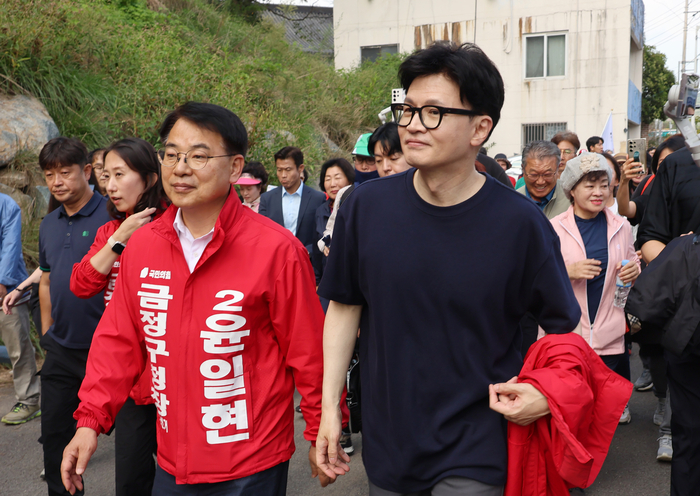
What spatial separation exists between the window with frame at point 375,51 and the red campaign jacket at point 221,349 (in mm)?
24774

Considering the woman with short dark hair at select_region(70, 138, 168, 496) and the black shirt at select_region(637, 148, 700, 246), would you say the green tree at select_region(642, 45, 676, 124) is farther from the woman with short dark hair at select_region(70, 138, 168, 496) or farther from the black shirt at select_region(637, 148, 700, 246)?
the woman with short dark hair at select_region(70, 138, 168, 496)

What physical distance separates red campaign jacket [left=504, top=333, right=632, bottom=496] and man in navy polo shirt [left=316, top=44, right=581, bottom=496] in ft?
0.17

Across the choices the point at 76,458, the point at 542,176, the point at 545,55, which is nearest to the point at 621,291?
the point at 542,176

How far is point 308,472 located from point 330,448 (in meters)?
2.69

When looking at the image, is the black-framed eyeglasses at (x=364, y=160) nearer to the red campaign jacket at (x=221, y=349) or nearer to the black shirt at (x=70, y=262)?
the black shirt at (x=70, y=262)

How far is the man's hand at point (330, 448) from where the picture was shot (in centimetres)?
230

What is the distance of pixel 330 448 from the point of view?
2299 millimetres

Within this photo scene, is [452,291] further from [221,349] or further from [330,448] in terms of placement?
[221,349]

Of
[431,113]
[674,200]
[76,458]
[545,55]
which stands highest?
[545,55]

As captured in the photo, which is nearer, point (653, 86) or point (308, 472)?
point (308, 472)

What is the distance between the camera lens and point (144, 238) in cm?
272

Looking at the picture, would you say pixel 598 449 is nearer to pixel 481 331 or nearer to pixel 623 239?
pixel 481 331

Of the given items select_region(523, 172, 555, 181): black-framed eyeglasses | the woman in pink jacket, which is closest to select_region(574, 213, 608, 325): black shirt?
the woman in pink jacket

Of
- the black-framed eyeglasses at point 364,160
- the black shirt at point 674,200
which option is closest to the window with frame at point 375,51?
the black-framed eyeglasses at point 364,160
